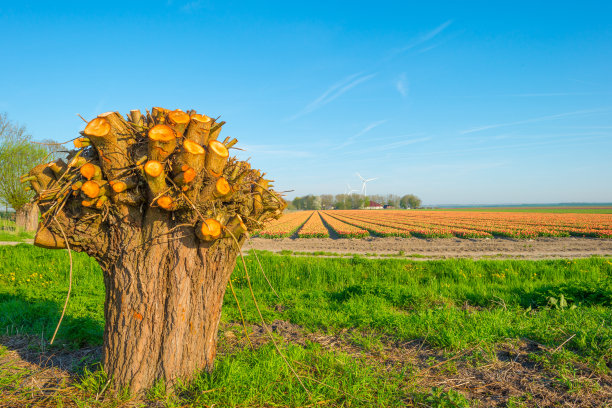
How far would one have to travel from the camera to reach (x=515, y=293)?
7.17 meters

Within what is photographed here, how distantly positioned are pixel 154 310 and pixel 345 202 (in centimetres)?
15954

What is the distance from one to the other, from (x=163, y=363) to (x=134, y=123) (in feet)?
7.68

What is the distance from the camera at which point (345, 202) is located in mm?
161125

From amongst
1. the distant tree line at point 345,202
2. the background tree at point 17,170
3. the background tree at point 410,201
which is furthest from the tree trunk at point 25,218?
the background tree at point 410,201

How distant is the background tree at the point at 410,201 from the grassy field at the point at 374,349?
17070 cm

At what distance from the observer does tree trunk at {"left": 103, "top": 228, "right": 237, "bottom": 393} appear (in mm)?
3037

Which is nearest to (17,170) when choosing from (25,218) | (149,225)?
(25,218)

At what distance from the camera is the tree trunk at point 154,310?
9.96ft

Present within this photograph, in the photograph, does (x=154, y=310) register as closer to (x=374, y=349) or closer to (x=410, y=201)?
(x=374, y=349)

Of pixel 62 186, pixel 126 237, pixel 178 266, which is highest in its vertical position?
pixel 62 186

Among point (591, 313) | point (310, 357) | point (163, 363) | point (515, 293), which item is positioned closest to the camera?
point (163, 363)

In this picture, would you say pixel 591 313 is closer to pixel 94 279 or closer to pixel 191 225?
pixel 191 225

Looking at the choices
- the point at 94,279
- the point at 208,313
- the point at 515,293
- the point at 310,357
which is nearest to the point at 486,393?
the point at 310,357

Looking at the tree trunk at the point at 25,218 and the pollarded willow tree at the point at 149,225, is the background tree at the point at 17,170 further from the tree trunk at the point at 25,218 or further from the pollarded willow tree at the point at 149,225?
the pollarded willow tree at the point at 149,225
